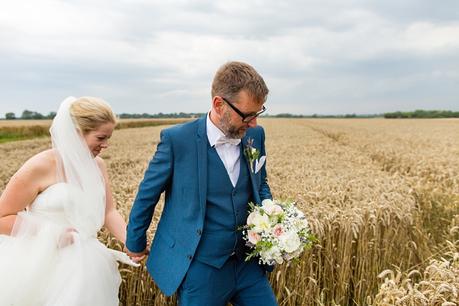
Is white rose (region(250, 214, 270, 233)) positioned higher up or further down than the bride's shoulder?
further down

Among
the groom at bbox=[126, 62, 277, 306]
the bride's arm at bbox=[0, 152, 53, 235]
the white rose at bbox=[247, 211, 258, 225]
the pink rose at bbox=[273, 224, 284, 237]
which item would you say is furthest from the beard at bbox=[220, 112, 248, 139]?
the bride's arm at bbox=[0, 152, 53, 235]

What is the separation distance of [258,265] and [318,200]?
11.8ft

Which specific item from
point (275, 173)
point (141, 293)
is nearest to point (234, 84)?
point (141, 293)

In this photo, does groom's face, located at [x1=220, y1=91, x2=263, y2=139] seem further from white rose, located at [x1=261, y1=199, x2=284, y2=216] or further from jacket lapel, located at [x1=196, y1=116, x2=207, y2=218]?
white rose, located at [x1=261, y1=199, x2=284, y2=216]

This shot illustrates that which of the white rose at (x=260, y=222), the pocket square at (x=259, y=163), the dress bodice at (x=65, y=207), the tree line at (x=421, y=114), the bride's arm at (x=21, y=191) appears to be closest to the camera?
the white rose at (x=260, y=222)

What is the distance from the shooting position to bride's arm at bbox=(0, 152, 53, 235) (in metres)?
3.08

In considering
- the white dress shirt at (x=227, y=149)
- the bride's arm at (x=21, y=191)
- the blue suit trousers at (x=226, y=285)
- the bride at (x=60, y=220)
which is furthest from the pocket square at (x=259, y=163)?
the bride's arm at (x=21, y=191)

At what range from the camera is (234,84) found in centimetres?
262

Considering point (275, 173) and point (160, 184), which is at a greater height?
point (160, 184)

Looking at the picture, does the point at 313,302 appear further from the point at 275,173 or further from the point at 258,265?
the point at 275,173

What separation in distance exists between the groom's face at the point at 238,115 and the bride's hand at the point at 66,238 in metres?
1.41

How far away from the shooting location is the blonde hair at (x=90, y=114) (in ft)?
10.2

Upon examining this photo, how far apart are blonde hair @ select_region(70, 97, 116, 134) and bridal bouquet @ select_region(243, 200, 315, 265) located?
121 cm

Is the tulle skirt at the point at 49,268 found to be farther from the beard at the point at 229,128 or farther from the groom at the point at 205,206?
the beard at the point at 229,128
